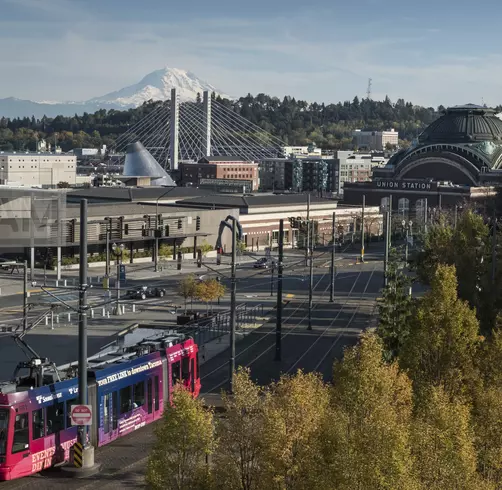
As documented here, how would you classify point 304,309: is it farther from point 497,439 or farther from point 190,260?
point 497,439

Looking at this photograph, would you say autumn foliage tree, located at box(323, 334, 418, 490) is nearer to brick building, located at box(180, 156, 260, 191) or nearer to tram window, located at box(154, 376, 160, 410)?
tram window, located at box(154, 376, 160, 410)

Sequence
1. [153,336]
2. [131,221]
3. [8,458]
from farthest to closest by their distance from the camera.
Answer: [131,221], [153,336], [8,458]

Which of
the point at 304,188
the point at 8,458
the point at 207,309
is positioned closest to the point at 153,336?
the point at 8,458

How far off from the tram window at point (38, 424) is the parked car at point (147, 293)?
101ft

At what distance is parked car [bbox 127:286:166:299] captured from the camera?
172ft

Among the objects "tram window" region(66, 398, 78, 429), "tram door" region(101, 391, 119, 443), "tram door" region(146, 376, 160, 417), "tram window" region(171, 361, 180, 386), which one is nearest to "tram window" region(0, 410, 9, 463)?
"tram window" region(66, 398, 78, 429)

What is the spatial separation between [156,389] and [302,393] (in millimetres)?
9902

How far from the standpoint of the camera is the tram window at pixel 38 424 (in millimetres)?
20297

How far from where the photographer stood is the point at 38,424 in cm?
2047

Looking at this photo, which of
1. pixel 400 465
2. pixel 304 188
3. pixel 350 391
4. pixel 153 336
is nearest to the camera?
pixel 400 465

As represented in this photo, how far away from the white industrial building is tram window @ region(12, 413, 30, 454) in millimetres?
117930

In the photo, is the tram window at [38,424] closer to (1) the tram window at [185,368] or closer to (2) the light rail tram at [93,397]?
(2) the light rail tram at [93,397]

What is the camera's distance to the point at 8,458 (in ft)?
65.0

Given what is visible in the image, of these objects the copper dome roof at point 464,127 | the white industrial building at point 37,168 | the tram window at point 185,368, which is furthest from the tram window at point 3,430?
the white industrial building at point 37,168
